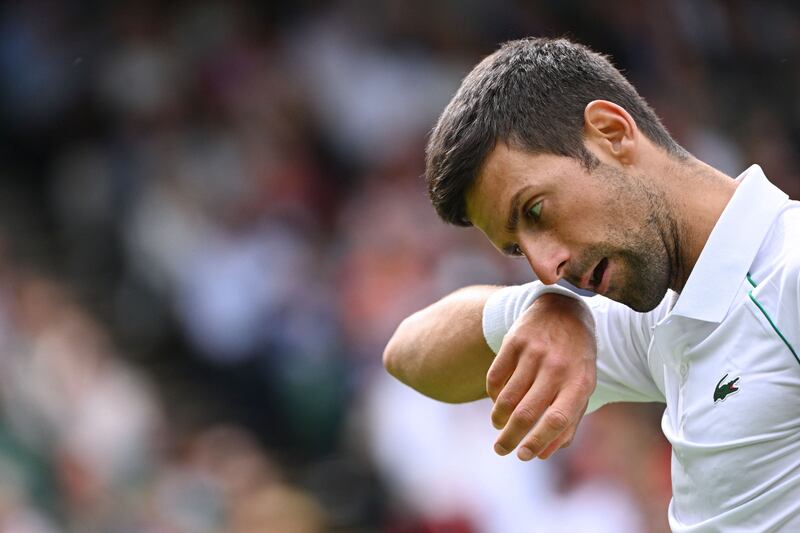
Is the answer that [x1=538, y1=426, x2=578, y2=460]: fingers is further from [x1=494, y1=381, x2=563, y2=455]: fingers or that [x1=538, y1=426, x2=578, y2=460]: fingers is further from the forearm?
the forearm

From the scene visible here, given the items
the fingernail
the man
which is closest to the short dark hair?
the man

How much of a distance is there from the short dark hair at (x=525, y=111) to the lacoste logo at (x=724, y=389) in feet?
1.41

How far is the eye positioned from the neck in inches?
8.5

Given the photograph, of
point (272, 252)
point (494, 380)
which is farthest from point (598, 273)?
point (272, 252)

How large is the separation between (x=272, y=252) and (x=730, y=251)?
591 centimetres

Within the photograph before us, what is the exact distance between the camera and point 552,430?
2.21 meters

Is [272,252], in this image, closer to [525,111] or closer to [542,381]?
[525,111]

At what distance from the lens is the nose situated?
2361mm

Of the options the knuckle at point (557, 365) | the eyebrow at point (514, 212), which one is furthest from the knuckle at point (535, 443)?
the eyebrow at point (514, 212)

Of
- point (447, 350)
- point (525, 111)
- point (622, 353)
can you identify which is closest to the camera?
point (525, 111)

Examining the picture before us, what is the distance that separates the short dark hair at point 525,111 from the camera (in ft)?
7.84

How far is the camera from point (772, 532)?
219 centimetres

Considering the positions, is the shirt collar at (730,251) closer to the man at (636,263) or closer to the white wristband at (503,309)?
the man at (636,263)

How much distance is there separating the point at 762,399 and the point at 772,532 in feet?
0.71
